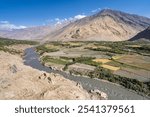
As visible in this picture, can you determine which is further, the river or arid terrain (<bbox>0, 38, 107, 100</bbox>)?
the river

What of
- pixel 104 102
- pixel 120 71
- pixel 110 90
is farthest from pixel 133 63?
pixel 104 102

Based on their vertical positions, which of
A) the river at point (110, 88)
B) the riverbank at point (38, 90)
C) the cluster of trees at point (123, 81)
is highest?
the riverbank at point (38, 90)

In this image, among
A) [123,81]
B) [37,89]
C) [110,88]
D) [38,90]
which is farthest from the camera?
[123,81]

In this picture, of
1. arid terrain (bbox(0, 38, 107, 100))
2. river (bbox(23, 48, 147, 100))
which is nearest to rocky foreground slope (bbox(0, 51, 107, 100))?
arid terrain (bbox(0, 38, 107, 100))

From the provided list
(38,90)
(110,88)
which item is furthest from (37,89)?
(110,88)

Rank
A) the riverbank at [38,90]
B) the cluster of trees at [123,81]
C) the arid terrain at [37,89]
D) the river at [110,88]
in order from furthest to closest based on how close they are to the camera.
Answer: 1. the cluster of trees at [123,81]
2. the river at [110,88]
3. the arid terrain at [37,89]
4. the riverbank at [38,90]

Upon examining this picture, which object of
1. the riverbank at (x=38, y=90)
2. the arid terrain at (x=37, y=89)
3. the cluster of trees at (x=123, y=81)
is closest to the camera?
the riverbank at (x=38, y=90)

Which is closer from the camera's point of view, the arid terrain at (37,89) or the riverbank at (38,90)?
the riverbank at (38,90)

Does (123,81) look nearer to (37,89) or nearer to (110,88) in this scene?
(110,88)

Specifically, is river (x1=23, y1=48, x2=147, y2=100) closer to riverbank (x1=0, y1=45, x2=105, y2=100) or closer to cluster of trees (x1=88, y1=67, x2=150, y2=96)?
cluster of trees (x1=88, y1=67, x2=150, y2=96)

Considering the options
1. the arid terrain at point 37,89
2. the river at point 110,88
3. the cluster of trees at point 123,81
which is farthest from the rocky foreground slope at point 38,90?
the cluster of trees at point 123,81

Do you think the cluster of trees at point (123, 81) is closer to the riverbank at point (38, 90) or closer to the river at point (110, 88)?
the river at point (110, 88)

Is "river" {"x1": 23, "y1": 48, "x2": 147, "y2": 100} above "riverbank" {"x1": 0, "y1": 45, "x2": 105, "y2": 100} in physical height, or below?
below
